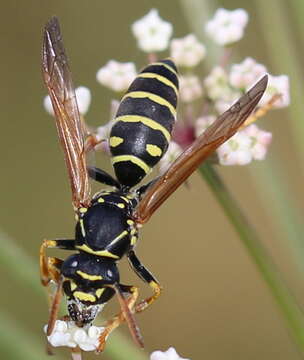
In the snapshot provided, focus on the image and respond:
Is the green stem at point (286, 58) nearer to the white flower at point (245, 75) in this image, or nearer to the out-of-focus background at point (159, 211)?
the white flower at point (245, 75)

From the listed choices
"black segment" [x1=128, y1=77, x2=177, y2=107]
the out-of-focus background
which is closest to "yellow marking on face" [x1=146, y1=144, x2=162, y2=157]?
"black segment" [x1=128, y1=77, x2=177, y2=107]

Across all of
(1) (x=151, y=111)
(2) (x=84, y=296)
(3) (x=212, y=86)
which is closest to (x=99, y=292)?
(2) (x=84, y=296)

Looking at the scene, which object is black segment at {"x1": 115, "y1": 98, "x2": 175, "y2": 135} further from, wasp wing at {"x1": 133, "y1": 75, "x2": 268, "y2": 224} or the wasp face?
the wasp face

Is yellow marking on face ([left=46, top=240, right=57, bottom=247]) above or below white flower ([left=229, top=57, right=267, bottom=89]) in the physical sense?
below

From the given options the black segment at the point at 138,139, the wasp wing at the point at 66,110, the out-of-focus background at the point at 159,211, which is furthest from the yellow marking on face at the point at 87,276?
the out-of-focus background at the point at 159,211

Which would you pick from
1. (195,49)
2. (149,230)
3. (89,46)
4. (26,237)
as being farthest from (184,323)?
(195,49)

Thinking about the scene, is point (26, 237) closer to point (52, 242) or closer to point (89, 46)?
point (89, 46)
